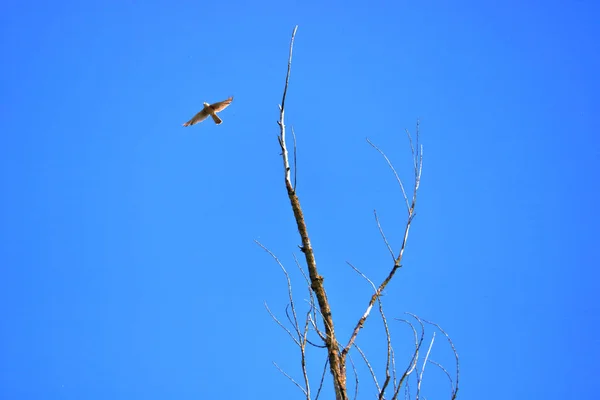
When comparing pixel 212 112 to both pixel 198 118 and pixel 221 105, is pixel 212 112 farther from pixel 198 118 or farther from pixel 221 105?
pixel 198 118

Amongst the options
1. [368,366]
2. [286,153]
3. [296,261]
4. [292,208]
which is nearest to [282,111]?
[286,153]

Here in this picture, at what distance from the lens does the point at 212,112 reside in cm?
845

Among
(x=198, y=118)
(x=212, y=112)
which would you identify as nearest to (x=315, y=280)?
(x=212, y=112)

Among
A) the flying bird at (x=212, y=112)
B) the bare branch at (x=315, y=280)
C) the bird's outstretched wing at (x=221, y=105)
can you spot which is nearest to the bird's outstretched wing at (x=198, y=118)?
the flying bird at (x=212, y=112)

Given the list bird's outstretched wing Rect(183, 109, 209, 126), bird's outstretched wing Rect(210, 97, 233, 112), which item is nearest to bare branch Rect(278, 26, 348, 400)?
bird's outstretched wing Rect(210, 97, 233, 112)

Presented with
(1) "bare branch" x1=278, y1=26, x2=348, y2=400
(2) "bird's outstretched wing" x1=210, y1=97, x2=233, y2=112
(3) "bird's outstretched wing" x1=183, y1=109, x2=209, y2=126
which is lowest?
(1) "bare branch" x1=278, y1=26, x2=348, y2=400

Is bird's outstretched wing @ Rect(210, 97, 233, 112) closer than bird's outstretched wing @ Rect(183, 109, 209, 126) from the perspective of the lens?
Yes

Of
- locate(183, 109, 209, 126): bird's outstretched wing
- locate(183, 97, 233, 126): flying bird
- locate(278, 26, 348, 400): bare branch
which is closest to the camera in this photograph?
locate(278, 26, 348, 400): bare branch

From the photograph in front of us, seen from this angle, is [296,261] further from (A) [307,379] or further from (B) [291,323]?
(A) [307,379]

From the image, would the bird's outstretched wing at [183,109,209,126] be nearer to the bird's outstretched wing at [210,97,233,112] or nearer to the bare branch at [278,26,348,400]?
the bird's outstretched wing at [210,97,233,112]

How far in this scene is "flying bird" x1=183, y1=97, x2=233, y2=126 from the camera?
840cm

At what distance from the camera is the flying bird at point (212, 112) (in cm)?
840

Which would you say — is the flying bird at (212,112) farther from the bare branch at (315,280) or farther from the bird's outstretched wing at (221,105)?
the bare branch at (315,280)

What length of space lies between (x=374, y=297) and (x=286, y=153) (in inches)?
38.0
